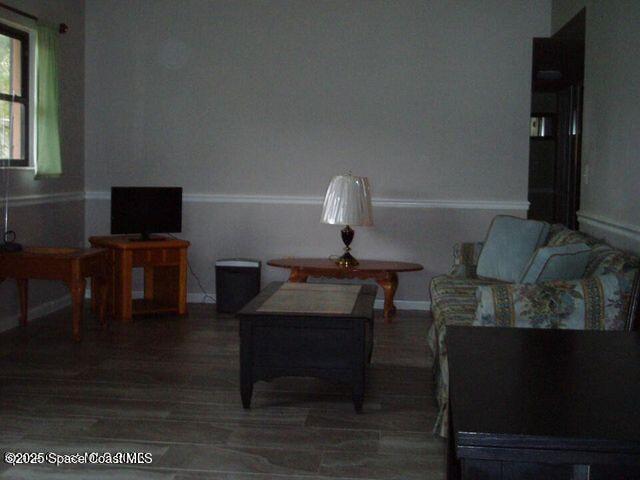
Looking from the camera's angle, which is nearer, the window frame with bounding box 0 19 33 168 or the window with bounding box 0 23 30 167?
the window with bounding box 0 23 30 167

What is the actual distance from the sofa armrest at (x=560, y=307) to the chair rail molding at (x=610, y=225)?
0.99 metres

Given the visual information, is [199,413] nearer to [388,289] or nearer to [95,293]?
[95,293]

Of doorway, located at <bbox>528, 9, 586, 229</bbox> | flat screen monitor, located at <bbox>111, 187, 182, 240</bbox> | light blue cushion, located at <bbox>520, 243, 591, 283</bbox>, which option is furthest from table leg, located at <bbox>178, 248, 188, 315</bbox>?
doorway, located at <bbox>528, 9, 586, 229</bbox>

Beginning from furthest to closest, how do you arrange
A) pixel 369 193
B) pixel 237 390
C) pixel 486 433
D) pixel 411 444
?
pixel 369 193, pixel 237 390, pixel 411 444, pixel 486 433

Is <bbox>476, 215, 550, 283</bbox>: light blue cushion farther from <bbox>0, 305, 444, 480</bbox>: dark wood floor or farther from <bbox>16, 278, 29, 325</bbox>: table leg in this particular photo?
<bbox>16, 278, 29, 325</bbox>: table leg

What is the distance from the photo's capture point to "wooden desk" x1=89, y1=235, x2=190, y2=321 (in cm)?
577

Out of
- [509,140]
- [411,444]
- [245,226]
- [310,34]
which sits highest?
[310,34]

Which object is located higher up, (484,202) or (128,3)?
(128,3)

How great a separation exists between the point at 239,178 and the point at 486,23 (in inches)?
90.1

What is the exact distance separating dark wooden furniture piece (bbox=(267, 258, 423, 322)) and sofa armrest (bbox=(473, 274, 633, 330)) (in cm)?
273

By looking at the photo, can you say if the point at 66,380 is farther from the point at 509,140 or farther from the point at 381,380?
the point at 509,140

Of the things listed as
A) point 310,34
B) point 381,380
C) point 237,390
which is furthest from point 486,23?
point 237,390

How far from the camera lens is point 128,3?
6.50 meters

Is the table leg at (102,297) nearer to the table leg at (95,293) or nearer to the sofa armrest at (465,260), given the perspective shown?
the table leg at (95,293)
